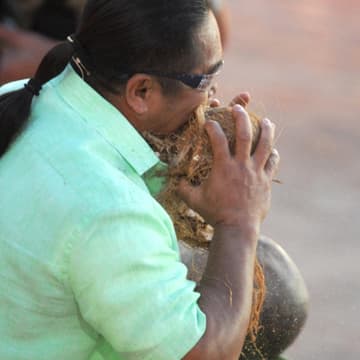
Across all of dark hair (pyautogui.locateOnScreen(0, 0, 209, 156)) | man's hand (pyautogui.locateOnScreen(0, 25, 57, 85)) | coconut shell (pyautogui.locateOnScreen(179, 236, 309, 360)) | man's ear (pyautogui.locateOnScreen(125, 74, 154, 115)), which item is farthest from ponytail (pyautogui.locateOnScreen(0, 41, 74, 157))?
man's hand (pyautogui.locateOnScreen(0, 25, 57, 85))

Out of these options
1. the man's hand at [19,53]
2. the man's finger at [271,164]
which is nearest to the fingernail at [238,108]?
the man's finger at [271,164]

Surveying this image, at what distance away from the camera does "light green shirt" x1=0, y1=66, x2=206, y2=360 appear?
1996 millimetres

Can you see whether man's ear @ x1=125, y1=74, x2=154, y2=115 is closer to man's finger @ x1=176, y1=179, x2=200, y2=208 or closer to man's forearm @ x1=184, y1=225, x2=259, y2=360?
man's finger @ x1=176, y1=179, x2=200, y2=208

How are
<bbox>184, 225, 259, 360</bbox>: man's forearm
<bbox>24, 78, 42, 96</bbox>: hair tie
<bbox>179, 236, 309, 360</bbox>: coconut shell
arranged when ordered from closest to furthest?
<bbox>184, 225, 259, 360</bbox>: man's forearm
<bbox>24, 78, 42, 96</bbox>: hair tie
<bbox>179, 236, 309, 360</bbox>: coconut shell

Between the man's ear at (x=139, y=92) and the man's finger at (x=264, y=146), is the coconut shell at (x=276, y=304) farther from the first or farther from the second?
the man's ear at (x=139, y=92)

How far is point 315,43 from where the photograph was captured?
9.90 meters

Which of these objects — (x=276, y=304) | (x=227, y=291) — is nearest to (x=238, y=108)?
(x=227, y=291)

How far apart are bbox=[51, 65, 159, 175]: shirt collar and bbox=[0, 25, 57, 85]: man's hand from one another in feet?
13.0

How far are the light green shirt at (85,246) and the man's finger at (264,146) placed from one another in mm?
256

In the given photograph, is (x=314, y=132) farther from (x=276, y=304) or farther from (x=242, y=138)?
(x=242, y=138)

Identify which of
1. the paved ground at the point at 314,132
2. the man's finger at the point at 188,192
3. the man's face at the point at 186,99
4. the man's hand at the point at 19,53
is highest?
the man's face at the point at 186,99

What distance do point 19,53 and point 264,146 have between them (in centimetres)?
422

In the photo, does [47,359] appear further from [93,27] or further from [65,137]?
[93,27]

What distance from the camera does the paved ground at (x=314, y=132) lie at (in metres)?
4.63
